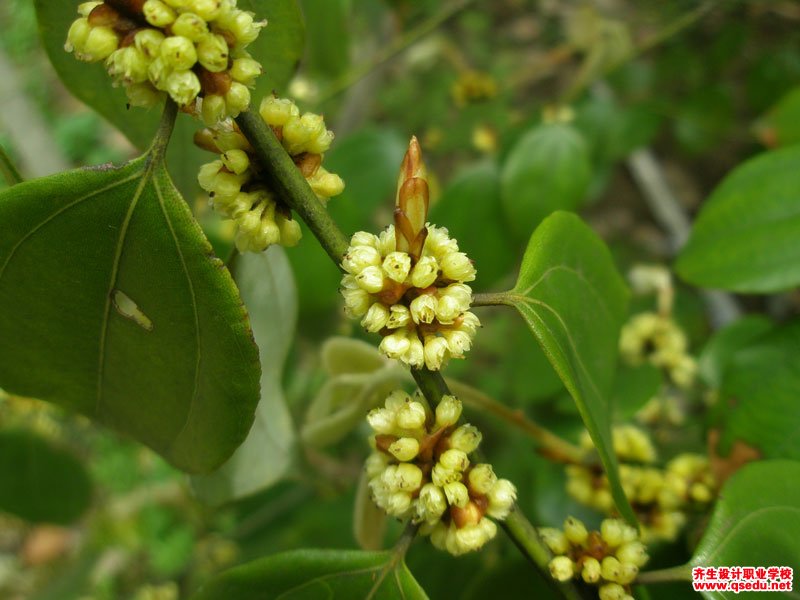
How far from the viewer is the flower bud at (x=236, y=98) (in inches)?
23.4

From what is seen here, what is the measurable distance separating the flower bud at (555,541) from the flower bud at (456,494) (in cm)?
15

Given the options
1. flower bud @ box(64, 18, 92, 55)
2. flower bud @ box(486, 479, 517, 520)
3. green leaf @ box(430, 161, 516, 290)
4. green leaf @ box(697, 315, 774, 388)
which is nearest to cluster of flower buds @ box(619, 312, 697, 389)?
green leaf @ box(697, 315, 774, 388)

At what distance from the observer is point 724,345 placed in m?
1.46

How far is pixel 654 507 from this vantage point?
3.47 ft

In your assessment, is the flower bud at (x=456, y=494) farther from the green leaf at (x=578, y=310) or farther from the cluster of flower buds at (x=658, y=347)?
the cluster of flower buds at (x=658, y=347)

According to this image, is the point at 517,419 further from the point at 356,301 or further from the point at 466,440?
the point at 356,301

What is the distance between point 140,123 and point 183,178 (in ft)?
0.31

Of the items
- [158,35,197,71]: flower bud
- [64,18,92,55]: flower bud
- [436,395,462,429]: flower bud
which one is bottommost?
[436,395,462,429]: flower bud

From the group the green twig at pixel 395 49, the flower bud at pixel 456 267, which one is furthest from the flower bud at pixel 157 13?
the green twig at pixel 395 49

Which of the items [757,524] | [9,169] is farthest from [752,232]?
[9,169]

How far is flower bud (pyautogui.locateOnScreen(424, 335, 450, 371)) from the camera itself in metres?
0.65

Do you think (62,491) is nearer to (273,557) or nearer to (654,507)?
(273,557)

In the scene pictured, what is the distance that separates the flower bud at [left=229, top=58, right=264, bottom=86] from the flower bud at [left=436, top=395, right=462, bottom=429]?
350 millimetres

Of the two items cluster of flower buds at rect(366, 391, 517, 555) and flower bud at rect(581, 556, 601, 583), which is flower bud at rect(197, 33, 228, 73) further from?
flower bud at rect(581, 556, 601, 583)
